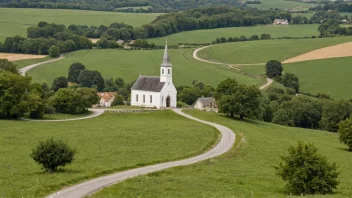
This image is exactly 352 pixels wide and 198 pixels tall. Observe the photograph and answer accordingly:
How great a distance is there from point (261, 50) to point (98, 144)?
109314mm

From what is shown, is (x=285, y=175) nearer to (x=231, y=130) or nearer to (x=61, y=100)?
(x=231, y=130)

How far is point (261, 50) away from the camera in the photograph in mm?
161250

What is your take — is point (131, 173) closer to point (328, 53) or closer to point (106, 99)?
point (106, 99)

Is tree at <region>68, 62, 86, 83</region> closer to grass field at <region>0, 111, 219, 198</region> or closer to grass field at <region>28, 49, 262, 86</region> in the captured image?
grass field at <region>28, 49, 262, 86</region>

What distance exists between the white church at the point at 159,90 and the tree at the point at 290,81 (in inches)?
1695

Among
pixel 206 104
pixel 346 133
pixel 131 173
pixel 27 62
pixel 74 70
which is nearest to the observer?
pixel 131 173

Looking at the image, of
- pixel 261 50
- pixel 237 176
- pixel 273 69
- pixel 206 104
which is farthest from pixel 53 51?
pixel 237 176

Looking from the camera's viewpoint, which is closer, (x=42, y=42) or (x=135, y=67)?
(x=135, y=67)

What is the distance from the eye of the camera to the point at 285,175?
39219mm

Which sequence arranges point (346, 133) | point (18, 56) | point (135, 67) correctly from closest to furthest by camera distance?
point (346, 133)
point (135, 67)
point (18, 56)

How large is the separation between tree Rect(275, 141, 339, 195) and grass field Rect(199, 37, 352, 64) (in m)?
114

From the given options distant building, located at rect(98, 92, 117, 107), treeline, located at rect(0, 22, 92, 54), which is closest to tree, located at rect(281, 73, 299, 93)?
distant building, located at rect(98, 92, 117, 107)

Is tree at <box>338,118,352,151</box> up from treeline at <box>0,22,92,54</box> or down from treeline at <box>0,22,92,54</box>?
down

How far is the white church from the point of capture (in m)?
90.1
